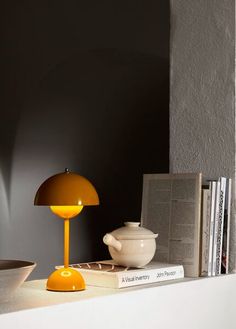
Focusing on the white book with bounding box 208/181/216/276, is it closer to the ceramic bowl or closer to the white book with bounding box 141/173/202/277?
the white book with bounding box 141/173/202/277

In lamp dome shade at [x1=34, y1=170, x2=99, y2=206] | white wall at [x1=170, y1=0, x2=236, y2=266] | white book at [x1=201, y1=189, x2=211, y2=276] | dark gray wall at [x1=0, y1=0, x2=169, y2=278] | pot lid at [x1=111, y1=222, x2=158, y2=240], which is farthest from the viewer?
dark gray wall at [x1=0, y1=0, x2=169, y2=278]

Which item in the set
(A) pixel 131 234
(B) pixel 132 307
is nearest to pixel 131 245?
(A) pixel 131 234

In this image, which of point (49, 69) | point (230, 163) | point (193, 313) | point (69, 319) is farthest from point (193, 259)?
→ point (49, 69)

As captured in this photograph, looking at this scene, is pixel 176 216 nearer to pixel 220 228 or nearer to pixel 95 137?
pixel 220 228

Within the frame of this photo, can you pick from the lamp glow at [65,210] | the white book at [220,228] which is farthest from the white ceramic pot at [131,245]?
the white book at [220,228]

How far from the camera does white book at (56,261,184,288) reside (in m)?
1.38

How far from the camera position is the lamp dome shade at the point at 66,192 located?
1304 millimetres

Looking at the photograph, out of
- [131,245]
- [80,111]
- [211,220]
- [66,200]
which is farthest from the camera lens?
[80,111]

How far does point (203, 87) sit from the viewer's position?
1.77m

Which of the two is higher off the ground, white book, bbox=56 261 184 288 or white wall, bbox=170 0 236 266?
white wall, bbox=170 0 236 266

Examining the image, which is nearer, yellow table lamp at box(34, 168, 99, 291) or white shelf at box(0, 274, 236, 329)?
white shelf at box(0, 274, 236, 329)

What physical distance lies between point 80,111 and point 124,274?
1.64m

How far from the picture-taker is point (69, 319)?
47.2 inches

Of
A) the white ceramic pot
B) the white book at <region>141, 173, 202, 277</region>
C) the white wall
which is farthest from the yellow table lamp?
the white wall
